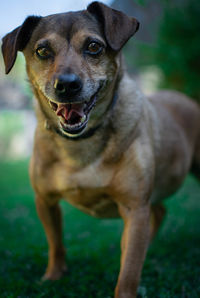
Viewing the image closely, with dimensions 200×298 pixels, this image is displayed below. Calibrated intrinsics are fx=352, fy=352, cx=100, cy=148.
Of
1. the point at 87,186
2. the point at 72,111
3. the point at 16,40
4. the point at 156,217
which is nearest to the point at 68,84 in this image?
the point at 72,111

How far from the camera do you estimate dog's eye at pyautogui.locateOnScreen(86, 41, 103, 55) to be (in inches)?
117

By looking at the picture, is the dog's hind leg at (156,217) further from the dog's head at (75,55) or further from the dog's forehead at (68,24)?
the dog's forehead at (68,24)

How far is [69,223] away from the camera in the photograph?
21.1 ft

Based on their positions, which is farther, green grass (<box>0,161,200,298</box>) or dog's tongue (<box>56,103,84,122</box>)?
green grass (<box>0,161,200,298</box>)

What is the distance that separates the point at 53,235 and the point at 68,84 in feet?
5.88

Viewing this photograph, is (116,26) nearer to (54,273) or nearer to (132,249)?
(132,249)

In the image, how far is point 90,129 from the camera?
3271mm

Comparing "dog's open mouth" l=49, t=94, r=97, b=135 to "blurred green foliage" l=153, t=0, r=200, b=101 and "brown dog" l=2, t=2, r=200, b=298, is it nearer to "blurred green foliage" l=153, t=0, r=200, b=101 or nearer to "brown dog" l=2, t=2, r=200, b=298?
"brown dog" l=2, t=2, r=200, b=298

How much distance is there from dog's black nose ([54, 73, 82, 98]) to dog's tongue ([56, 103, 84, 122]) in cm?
19

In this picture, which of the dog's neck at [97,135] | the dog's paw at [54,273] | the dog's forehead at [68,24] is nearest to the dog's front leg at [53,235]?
the dog's paw at [54,273]

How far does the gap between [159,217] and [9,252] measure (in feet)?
6.80

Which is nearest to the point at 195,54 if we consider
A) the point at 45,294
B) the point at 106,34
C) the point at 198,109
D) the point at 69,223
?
the point at 198,109

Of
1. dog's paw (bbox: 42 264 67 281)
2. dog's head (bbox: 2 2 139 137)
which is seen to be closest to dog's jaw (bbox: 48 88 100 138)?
dog's head (bbox: 2 2 139 137)

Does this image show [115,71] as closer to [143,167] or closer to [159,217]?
[143,167]
